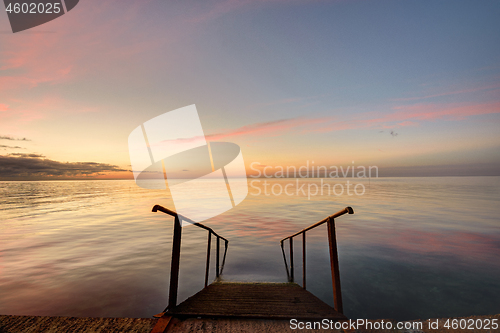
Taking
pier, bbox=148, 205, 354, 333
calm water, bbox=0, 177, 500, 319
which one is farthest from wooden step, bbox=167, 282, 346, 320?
calm water, bbox=0, 177, 500, 319

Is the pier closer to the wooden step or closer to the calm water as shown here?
the wooden step

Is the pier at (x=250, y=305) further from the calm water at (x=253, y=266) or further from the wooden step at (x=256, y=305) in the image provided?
the calm water at (x=253, y=266)

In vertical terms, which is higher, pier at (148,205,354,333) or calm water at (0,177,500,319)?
pier at (148,205,354,333)

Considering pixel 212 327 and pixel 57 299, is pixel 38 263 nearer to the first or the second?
pixel 57 299

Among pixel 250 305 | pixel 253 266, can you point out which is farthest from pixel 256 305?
pixel 253 266

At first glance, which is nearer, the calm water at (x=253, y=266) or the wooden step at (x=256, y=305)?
the wooden step at (x=256, y=305)

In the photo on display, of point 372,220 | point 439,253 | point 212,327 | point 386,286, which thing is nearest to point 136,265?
point 212,327

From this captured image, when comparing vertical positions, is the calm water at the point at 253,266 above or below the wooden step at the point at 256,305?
below

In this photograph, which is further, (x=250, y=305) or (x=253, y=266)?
(x=253, y=266)

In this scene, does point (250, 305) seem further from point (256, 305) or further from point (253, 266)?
point (253, 266)

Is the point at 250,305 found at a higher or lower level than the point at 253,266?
higher

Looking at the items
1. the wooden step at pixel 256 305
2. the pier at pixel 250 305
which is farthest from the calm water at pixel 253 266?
the pier at pixel 250 305

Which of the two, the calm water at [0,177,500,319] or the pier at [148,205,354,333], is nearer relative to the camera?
the pier at [148,205,354,333]

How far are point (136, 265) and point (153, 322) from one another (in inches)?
336
